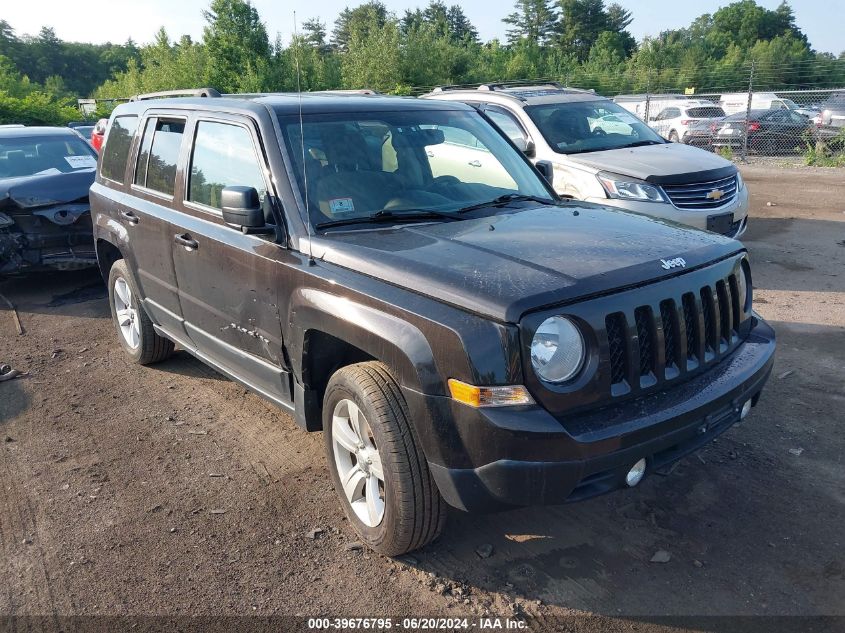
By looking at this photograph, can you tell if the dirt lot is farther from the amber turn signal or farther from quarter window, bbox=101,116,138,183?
quarter window, bbox=101,116,138,183

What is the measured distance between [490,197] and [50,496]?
287cm

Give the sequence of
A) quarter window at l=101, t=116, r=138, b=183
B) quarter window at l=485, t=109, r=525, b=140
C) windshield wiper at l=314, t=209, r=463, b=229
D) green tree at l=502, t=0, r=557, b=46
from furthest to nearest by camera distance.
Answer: green tree at l=502, t=0, r=557, b=46 < quarter window at l=485, t=109, r=525, b=140 < quarter window at l=101, t=116, r=138, b=183 < windshield wiper at l=314, t=209, r=463, b=229

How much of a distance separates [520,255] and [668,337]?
27.1 inches

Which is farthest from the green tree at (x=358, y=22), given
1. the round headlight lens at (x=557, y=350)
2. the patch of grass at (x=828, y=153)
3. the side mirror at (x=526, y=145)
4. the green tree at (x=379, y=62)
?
the round headlight lens at (x=557, y=350)

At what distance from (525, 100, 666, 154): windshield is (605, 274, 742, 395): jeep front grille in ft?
17.0

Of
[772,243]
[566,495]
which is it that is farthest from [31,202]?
Result: [772,243]

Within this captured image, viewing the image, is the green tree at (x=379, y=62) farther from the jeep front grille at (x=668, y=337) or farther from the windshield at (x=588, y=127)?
the jeep front grille at (x=668, y=337)

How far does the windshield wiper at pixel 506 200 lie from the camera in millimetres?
3846

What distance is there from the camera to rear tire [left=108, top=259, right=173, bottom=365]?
5.44 meters

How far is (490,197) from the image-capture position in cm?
402

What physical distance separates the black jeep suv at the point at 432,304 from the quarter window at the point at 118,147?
56 cm

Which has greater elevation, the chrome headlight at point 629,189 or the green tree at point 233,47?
the green tree at point 233,47

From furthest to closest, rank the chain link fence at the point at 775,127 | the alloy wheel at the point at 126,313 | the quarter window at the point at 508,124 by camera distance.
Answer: the chain link fence at the point at 775,127
the quarter window at the point at 508,124
the alloy wheel at the point at 126,313

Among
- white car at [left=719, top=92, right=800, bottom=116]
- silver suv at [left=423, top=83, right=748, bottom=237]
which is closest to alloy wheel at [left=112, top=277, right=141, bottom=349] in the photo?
silver suv at [left=423, top=83, right=748, bottom=237]
